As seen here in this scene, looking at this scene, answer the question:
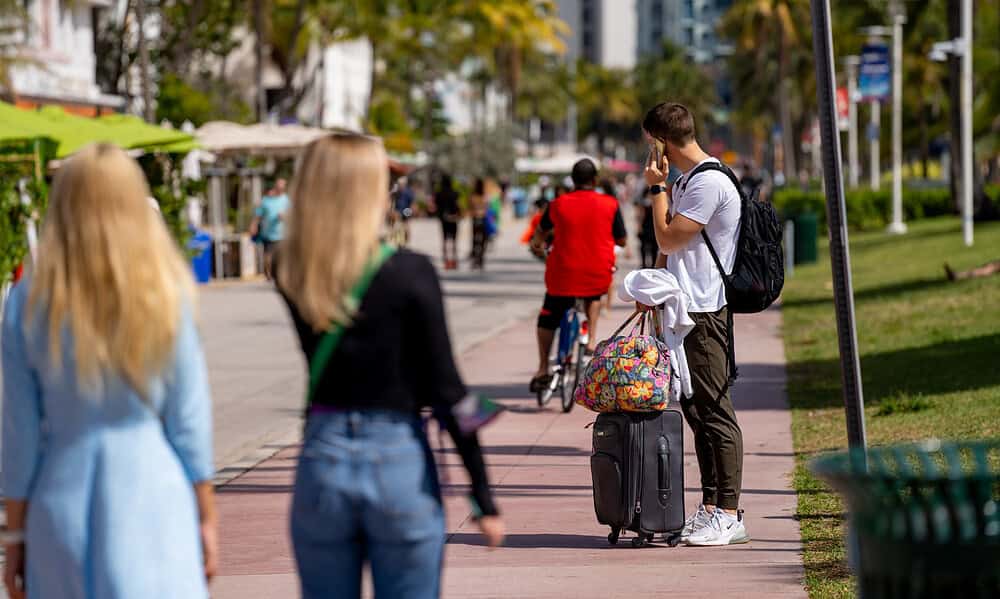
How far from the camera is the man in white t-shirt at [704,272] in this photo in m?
6.99

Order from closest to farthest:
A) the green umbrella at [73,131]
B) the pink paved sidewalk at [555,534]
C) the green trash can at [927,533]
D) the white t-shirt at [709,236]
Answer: the green trash can at [927,533] → the pink paved sidewalk at [555,534] → the white t-shirt at [709,236] → the green umbrella at [73,131]

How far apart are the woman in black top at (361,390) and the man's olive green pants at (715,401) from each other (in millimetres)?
3354

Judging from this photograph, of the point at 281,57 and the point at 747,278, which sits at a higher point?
the point at 281,57

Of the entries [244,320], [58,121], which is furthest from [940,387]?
[58,121]

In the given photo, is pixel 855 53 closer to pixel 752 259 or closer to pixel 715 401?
pixel 752 259

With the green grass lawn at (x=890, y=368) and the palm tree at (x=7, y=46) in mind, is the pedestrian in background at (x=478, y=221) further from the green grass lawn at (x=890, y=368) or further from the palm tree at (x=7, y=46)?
the palm tree at (x=7, y=46)

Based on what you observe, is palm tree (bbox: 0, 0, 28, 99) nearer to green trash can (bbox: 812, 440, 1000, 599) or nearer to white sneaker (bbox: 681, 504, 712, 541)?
white sneaker (bbox: 681, 504, 712, 541)

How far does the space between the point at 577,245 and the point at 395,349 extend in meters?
8.01

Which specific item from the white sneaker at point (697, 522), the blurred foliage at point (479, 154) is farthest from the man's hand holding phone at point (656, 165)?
the blurred foliage at point (479, 154)

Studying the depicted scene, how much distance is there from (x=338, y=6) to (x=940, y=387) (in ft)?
144

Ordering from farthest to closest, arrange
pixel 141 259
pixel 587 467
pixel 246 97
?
pixel 246 97
pixel 587 467
pixel 141 259

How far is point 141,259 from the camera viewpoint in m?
3.66

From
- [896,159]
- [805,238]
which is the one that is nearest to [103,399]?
[805,238]

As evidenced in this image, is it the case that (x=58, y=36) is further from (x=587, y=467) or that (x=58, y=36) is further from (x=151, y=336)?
(x=151, y=336)
